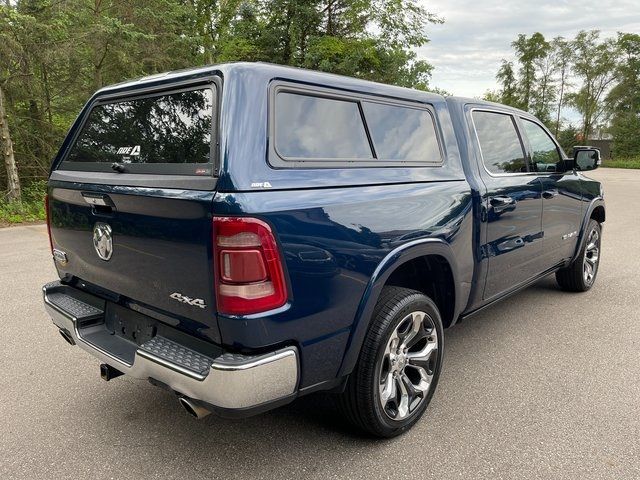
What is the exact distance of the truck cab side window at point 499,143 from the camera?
343 cm

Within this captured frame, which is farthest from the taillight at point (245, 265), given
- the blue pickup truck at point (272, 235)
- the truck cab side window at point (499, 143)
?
the truck cab side window at point (499, 143)

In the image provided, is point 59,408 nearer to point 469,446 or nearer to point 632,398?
point 469,446

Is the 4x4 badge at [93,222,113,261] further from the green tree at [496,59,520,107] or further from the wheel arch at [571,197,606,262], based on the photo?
the green tree at [496,59,520,107]

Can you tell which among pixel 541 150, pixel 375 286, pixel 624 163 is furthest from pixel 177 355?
pixel 624 163

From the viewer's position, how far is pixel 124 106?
265cm

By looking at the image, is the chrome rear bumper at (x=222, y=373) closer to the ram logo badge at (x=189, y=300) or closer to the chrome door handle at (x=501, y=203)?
the ram logo badge at (x=189, y=300)

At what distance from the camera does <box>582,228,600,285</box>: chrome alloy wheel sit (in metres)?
5.13

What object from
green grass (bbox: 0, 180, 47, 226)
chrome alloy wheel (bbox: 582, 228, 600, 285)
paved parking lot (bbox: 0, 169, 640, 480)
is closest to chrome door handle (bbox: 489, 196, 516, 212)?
paved parking lot (bbox: 0, 169, 640, 480)

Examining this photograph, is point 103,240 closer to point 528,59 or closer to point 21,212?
point 21,212

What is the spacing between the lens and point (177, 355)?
2.09m

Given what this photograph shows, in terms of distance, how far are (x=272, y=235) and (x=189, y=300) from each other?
485mm

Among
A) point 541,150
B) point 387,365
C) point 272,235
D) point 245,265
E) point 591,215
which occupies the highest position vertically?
point 541,150

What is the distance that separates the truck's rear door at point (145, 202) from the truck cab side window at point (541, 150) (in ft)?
9.82

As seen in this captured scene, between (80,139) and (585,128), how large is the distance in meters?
56.0
